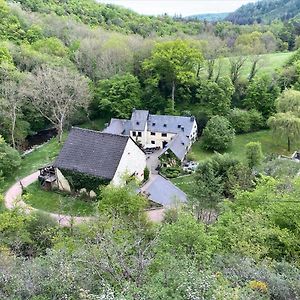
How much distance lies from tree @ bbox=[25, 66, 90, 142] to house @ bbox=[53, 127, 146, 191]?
8.50 m

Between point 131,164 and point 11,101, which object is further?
point 11,101

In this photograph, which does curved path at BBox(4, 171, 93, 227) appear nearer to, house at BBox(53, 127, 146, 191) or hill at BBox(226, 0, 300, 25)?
house at BBox(53, 127, 146, 191)

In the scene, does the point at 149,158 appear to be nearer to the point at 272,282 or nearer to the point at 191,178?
the point at 191,178

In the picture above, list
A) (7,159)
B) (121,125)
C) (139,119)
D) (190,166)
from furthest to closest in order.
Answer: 1. (139,119)
2. (121,125)
3. (190,166)
4. (7,159)

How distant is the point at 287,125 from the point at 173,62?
15.7 m

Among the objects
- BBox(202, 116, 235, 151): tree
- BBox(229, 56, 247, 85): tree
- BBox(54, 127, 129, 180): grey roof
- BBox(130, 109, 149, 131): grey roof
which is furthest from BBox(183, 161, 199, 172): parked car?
BBox(229, 56, 247, 85): tree

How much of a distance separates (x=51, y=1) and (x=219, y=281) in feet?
256

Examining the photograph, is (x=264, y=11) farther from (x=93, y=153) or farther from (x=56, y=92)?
(x=93, y=153)

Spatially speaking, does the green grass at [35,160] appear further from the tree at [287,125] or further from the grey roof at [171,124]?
the tree at [287,125]

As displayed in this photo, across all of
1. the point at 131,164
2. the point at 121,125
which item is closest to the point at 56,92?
the point at 121,125

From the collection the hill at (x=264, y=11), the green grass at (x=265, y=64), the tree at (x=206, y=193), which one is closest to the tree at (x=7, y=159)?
the tree at (x=206, y=193)

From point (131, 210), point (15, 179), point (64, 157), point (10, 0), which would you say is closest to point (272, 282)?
point (131, 210)

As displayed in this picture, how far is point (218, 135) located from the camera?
43.5 meters

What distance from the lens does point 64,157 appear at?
1318 inches
